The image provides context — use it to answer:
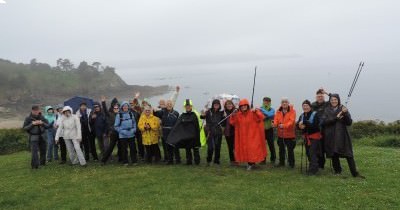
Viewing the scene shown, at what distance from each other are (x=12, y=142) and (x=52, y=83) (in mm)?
77614

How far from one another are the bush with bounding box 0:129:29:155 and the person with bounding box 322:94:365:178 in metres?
17.2

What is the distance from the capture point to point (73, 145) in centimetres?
1370

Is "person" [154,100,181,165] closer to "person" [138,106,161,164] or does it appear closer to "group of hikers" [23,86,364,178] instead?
"group of hikers" [23,86,364,178]

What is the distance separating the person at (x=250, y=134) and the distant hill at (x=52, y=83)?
69.1 m

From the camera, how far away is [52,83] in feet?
315

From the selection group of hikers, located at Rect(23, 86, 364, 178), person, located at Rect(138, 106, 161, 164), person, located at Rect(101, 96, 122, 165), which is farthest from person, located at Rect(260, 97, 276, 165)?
→ person, located at Rect(101, 96, 122, 165)

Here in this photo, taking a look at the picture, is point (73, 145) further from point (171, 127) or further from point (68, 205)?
point (68, 205)

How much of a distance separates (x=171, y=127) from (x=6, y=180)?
17.3ft

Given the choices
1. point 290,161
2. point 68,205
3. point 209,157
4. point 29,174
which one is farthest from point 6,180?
point 290,161

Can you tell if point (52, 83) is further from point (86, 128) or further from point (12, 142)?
point (86, 128)

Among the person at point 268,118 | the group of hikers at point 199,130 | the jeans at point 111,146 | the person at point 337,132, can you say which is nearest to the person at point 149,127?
the group of hikers at point 199,130

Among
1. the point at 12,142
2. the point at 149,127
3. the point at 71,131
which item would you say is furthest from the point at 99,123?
the point at 12,142

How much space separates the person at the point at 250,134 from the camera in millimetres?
12133

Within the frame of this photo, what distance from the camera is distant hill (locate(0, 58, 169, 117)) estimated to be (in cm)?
8156
